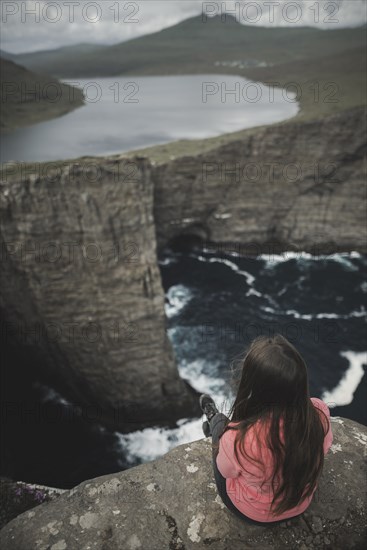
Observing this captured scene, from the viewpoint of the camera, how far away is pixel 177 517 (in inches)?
208

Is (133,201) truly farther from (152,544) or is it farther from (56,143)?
(152,544)

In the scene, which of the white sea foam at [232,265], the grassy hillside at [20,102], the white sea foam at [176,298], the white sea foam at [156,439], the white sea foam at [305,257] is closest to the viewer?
the white sea foam at [156,439]

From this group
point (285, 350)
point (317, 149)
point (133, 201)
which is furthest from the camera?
point (317, 149)

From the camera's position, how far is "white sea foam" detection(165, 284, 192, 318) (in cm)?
3516

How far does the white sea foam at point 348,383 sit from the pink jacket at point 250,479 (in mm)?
21128

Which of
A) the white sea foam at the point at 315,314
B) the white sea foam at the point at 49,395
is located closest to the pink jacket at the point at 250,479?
the white sea foam at the point at 49,395

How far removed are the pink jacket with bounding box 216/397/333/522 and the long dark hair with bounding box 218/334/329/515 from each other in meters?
0.08

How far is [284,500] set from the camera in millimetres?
4301

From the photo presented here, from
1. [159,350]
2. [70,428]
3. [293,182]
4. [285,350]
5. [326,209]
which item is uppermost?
[285,350]

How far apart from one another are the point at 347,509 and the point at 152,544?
2.91m

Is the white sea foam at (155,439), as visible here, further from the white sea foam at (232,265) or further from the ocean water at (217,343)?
the white sea foam at (232,265)

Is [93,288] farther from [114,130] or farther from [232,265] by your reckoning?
[114,130]

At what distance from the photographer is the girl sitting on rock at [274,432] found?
12.4 ft

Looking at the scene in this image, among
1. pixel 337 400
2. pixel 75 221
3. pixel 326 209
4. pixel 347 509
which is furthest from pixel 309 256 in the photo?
pixel 347 509
